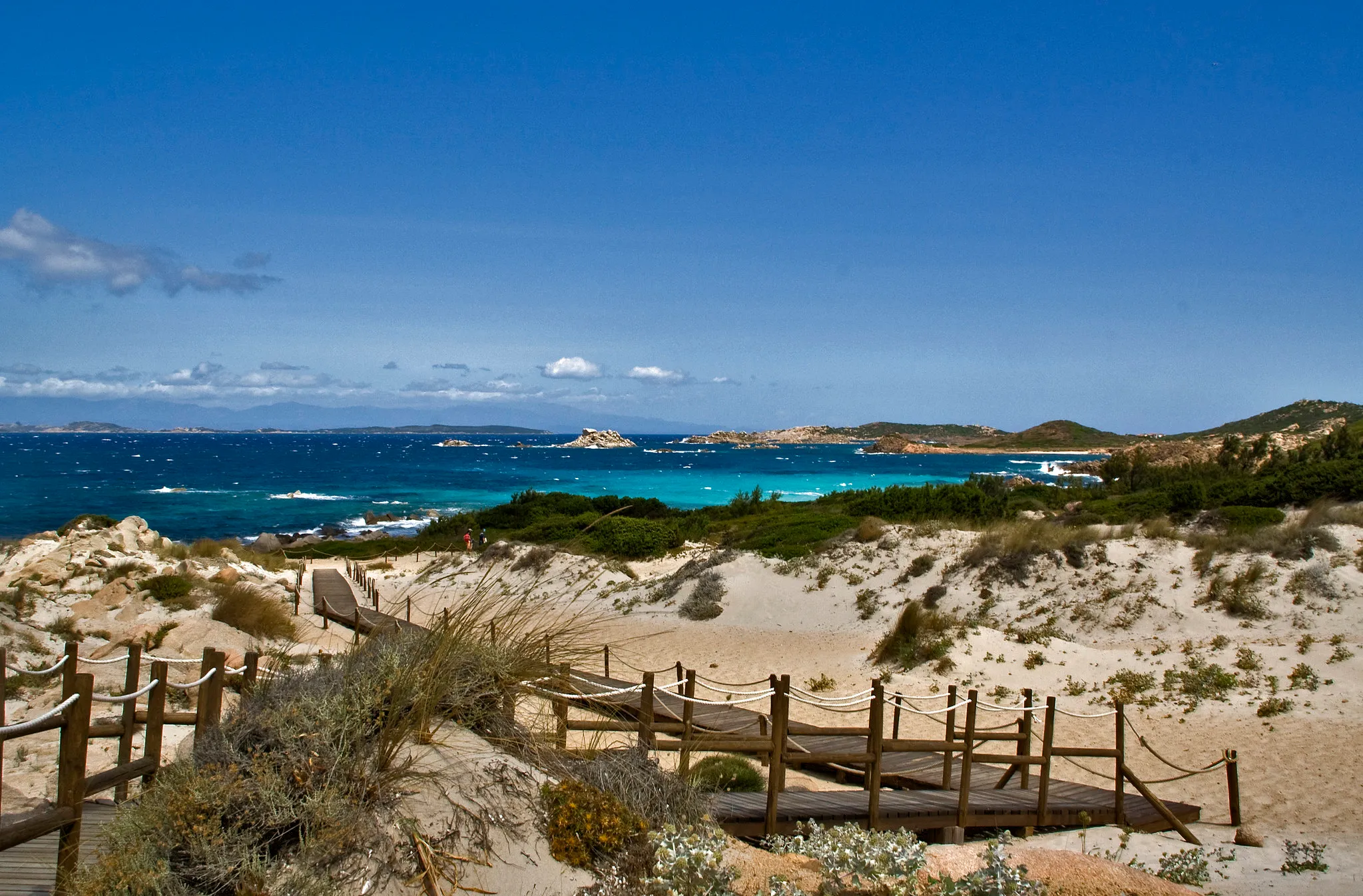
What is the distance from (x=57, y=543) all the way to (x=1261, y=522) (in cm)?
2611

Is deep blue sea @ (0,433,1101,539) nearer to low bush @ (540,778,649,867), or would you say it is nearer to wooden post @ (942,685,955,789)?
wooden post @ (942,685,955,789)

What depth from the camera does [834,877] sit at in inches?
198

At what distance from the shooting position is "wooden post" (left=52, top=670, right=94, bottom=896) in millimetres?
4203

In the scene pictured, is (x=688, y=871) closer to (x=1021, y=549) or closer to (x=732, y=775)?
(x=732, y=775)

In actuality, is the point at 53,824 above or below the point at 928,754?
above

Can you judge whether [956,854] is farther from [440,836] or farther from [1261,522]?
[1261,522]

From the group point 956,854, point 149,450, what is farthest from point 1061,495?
point 149,450

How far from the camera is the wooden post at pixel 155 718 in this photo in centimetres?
507

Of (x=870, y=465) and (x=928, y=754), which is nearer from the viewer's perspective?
(x=928, y=754)

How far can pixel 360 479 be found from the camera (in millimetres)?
84688

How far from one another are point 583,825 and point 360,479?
280ft

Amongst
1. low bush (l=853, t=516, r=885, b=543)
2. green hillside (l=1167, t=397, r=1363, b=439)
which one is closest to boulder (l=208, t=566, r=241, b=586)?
low bush (l=853, t=516, r=885, b=543)

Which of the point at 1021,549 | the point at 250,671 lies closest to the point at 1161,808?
the point at 250,671

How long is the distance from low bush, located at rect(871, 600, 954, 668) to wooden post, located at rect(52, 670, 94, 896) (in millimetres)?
12048
